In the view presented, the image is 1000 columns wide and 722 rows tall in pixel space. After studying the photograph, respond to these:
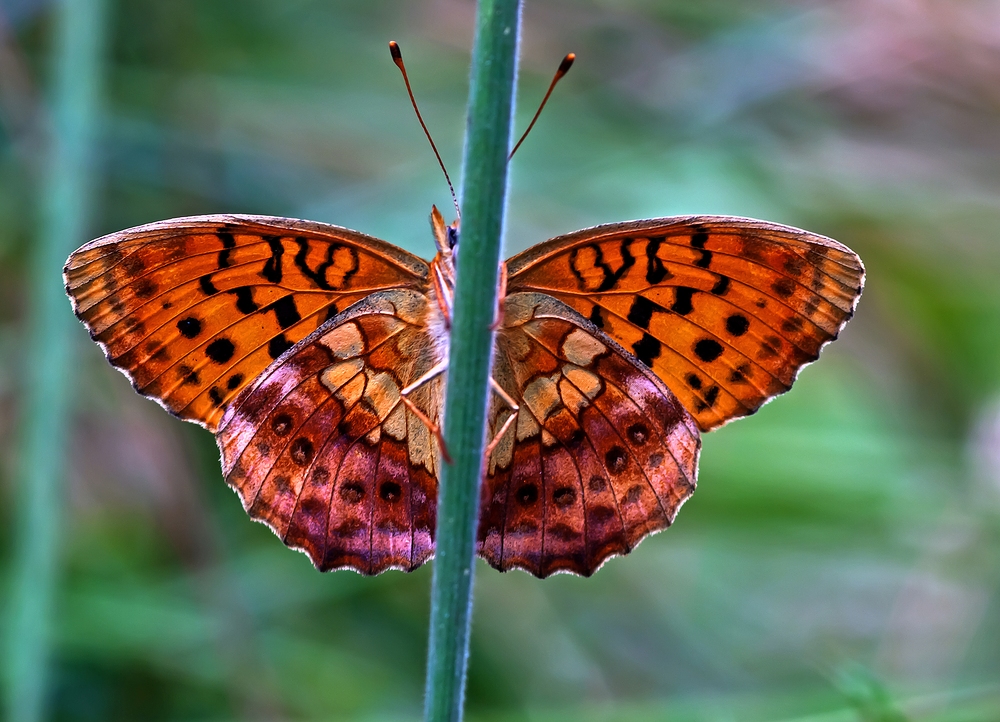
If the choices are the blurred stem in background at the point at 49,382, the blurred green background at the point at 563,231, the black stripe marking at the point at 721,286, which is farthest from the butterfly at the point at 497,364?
the blurred green background at the point at 563,231

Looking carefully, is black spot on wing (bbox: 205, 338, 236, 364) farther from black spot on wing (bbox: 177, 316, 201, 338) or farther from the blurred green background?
the blurred green background

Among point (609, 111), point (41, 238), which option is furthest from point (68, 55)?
point (609, 111)

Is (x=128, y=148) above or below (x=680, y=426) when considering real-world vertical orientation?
above

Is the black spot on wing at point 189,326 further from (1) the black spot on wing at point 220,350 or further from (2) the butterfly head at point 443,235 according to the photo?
(2) the butterfly head at point 443,235

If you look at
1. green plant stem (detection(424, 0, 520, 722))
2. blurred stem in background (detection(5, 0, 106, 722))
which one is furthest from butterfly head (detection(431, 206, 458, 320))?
blurred stem in background (detection(5, 0, 106, 722))

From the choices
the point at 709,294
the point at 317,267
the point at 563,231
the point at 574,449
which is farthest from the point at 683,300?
the point at 563,231

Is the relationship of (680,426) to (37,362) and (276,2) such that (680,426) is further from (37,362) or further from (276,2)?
(276,2)
